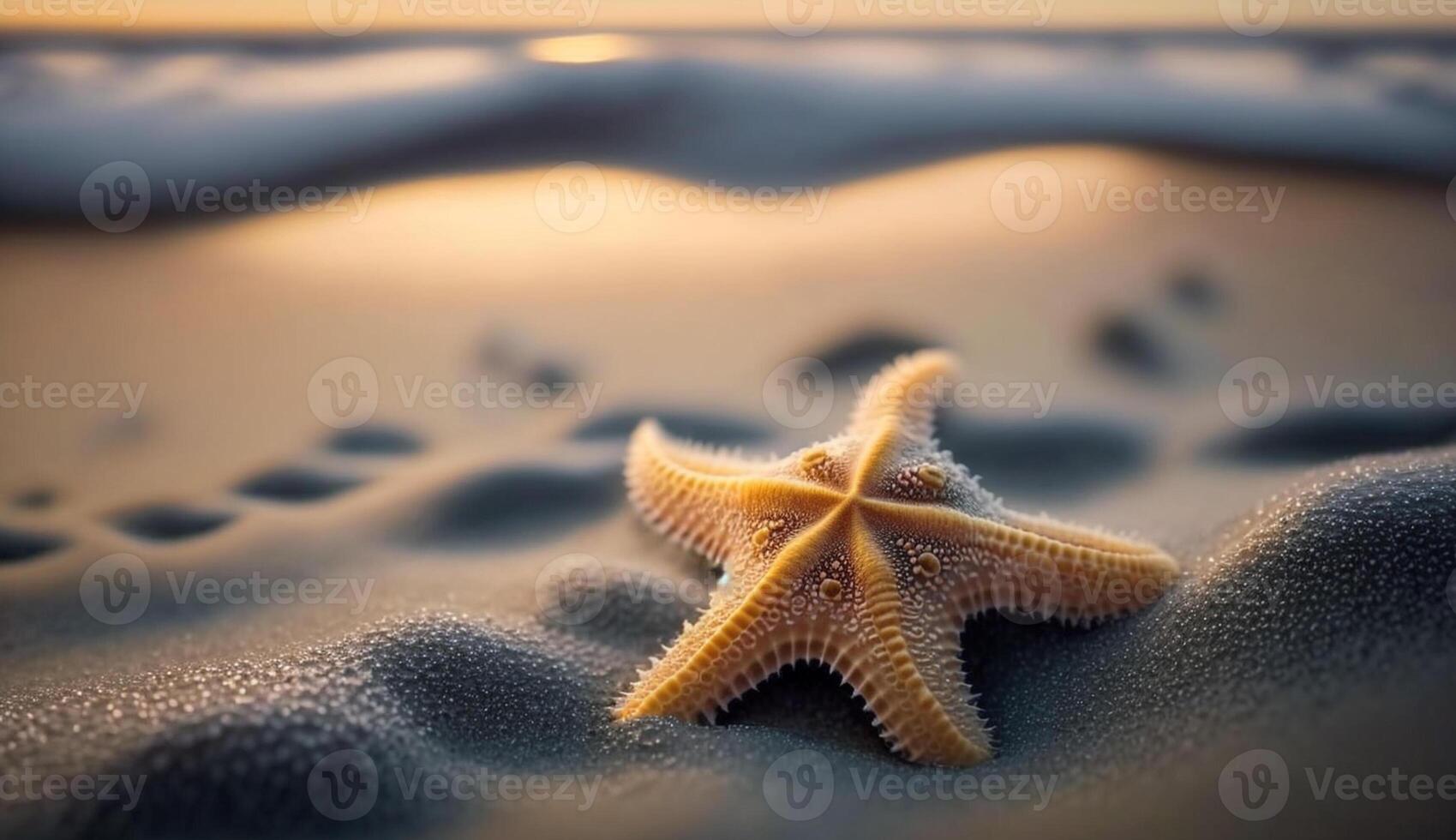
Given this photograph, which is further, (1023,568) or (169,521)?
(169,521)

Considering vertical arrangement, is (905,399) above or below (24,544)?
above

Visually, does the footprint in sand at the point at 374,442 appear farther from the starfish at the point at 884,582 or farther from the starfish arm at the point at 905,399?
the starfish arm at the point at 905,399

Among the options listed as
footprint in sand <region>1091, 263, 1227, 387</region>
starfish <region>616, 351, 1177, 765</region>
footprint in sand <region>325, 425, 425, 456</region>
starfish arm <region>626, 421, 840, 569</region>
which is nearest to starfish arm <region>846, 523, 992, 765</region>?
starfish <region>616, 351, 1177, 765</region>


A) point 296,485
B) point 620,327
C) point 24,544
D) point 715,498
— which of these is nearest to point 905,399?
point 715,498

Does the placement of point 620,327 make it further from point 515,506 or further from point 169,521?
point 169,521

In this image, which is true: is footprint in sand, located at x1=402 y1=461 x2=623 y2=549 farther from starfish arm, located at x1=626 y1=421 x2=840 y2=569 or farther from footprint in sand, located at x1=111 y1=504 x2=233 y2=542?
footprint in sand, located at x1=111 y1=504 x2=233 y2=542

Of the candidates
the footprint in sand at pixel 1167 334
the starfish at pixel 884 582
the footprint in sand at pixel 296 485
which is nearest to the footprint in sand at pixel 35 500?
the footprint in sand at pixel 296 485
